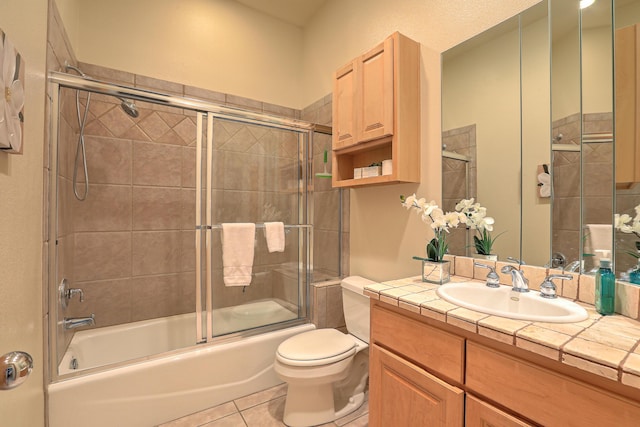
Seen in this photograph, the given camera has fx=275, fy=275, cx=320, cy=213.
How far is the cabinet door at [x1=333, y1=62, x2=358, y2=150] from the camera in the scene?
5.87 feet

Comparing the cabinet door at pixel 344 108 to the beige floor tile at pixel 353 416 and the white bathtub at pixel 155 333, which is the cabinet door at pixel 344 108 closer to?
the white bathtub at pixel 155 333

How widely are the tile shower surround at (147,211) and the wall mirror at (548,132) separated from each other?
3.47 feet

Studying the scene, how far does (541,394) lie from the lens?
0.72m

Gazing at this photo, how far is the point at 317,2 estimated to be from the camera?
2.49 meters

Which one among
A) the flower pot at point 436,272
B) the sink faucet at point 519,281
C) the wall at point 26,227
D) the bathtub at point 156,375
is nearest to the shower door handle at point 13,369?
the wall at point 26,227

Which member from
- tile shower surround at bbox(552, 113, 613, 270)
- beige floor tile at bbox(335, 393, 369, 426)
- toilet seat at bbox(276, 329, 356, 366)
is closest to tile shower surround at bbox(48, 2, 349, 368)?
toilet seat at bbox(276, 329, 356, 366)

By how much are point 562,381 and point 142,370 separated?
6.03ft

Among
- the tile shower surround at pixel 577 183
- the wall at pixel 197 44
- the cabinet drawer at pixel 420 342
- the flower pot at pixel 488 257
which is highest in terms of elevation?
the wall at pixel 197 44

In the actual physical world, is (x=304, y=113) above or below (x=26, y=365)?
above

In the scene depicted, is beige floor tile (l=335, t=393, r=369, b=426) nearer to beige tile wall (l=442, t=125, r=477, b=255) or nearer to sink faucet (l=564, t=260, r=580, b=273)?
beige tile wall (l=442, t=125, r=477, b=255)

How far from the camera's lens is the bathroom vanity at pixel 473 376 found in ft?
2.11

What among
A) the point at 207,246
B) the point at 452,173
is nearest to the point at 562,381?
the point at 452,173

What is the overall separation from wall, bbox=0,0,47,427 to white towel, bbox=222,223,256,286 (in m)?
0.85

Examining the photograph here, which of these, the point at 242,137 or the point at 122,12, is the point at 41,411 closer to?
the point at 242,137
